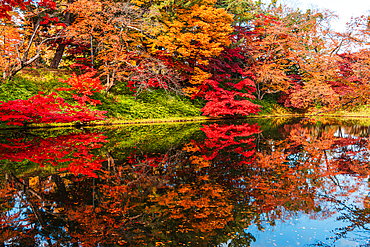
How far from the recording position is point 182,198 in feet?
13.0

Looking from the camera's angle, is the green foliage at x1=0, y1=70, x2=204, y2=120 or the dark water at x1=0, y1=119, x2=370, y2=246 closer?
the dark water at x1=0, y1=119, x2=370, y2=246

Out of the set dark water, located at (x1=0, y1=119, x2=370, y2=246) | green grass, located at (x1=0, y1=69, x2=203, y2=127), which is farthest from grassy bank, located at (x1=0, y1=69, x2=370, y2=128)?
dark water, located at (x1=0, y1=119, x2=370, y2=246)

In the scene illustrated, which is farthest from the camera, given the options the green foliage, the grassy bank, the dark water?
the grassy bank

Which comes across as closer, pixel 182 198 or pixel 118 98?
pixel 182 198

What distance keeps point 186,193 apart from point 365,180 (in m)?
3.75

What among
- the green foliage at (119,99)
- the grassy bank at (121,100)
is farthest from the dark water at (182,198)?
the green foliage at (119,99)

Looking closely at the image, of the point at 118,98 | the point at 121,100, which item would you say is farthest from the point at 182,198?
the point at 118,98

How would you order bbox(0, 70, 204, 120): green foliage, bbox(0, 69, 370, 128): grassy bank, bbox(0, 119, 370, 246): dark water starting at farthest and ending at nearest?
1. bbox(0, 69, 370, 128): grassy bank
2. bbox(0, 70, 204, 120): green foliage
3. bbox(0, 119, 370, 246): dark water

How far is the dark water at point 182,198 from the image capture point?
295 centimetres

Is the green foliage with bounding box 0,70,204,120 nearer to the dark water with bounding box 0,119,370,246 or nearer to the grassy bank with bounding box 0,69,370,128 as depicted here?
the grassy bank with bounding box 0,69,370,128

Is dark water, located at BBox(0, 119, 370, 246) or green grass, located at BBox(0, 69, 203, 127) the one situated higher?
green grass, located at BBox(0, 69, 203, 127)

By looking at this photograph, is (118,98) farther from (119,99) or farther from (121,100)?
(121,100)

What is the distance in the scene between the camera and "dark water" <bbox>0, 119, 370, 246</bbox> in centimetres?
295

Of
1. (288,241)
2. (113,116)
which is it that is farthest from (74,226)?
(113,116)
